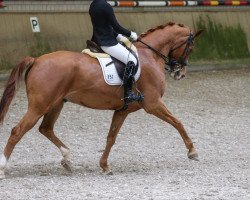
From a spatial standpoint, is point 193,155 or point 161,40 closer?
point 193,155

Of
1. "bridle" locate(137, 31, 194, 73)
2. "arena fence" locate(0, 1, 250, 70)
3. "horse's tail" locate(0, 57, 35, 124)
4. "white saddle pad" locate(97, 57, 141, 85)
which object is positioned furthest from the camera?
"arena fence" locate(0, 1, 250, 70)

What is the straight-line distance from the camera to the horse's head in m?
10.6

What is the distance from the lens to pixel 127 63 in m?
9.78

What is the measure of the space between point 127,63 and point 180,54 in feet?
3.78

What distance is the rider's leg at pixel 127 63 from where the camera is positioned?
384 inches

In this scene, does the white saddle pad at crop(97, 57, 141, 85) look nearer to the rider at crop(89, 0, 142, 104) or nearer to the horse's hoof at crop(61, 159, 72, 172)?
the rider at crop(89, 0, 142, 104)

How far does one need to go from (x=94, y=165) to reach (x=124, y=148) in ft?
4.32

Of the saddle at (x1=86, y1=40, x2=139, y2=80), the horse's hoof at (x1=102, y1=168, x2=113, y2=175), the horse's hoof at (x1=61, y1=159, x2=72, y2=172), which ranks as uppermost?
the saddle at (x1=86, y1=40, x2=139, y2=80)

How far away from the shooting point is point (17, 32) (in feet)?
55.4

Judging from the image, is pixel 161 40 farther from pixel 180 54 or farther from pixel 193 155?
pixel 193 155

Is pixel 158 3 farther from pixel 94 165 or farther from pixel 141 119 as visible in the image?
pixel 94 165

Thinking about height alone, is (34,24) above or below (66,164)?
above

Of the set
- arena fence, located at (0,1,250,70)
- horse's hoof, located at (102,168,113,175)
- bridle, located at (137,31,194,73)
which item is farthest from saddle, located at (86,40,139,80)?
arena fence, located at (0,1,250,70)

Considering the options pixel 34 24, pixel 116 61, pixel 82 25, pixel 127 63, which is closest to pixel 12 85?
pixel 116 61
